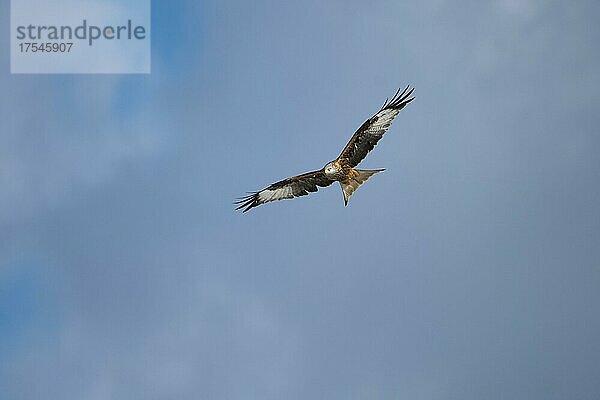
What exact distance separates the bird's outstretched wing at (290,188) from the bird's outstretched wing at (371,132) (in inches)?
30.6

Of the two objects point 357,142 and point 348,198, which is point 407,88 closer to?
point 357,142

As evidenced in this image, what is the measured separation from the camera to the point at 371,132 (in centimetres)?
2064

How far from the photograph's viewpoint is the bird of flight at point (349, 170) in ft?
65.4

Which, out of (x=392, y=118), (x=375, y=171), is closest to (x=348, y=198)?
(x=375, y=171)

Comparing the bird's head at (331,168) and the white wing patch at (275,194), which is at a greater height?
the bird's head at (331,168)

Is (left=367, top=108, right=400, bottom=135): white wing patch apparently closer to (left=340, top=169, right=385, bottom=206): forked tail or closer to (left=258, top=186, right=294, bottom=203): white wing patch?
(left=340, top=169, right=385, bottom=206): forked tail

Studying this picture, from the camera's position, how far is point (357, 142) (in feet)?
66.8

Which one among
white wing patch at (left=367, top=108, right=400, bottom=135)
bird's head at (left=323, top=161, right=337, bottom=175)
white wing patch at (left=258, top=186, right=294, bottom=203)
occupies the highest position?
white wing patch at (left=367, top=108, right=400, bottom=135)

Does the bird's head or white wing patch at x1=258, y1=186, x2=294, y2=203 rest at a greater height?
the bird's head

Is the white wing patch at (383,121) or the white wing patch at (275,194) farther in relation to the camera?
the white wing patch at (275,194)

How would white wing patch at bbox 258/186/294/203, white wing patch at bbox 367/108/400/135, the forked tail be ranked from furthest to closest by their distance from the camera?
1. white wing patch at bbox 258/186/294/203
2. white wing patch at bbox 367/108/400/135
3. the forked tail

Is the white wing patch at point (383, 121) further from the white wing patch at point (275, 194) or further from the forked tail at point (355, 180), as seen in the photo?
the white wing patch at point (275, 194)

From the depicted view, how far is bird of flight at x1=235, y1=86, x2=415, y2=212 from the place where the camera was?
1992cm

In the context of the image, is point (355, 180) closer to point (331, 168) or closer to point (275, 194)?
point (331, 168)
